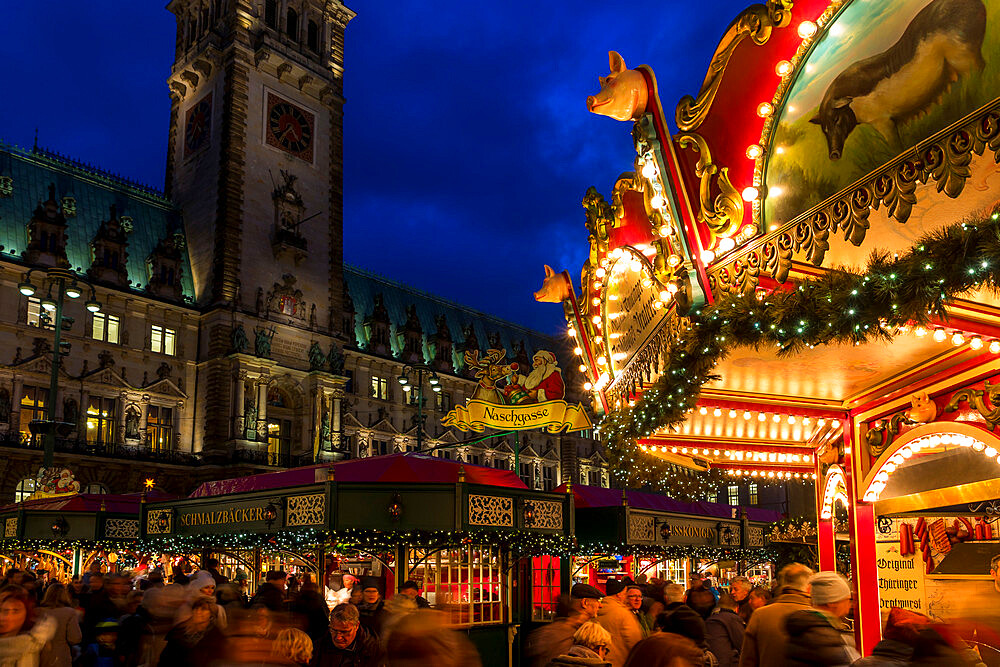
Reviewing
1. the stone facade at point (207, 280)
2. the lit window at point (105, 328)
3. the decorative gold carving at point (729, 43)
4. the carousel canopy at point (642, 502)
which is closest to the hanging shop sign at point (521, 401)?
the carousel canopy at point (642, 502)

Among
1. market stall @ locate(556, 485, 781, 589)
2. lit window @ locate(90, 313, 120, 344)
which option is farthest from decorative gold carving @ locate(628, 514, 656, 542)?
lit window @ locate(90, 313, 120, 344)

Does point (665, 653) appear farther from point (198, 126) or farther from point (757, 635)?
point (198, 126)

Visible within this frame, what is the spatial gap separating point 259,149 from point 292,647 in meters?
47.7

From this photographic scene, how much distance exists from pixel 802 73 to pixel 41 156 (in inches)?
1943

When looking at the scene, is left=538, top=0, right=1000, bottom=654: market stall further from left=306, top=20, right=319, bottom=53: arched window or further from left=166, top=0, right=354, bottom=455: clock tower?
left=306, top=20, right=319, bottom=53: arched window

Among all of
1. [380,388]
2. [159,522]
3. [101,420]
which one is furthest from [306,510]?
[380,388]

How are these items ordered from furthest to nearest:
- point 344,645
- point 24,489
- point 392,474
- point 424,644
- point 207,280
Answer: point 207,280 < point 24,489 < point 392,474 < point 344,645 < point 424,644

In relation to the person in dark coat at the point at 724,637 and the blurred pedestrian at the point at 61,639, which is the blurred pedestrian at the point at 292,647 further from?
the person in dark coat at the point at 724,637

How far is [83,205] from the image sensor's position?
160 ft

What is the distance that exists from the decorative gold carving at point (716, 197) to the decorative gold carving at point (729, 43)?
0.57 feet

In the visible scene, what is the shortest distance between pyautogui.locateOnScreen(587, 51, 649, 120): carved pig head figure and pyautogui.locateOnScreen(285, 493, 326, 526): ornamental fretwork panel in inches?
328

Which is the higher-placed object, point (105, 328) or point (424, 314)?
point (424, 314)

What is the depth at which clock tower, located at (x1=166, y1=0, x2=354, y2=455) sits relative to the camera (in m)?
47.3

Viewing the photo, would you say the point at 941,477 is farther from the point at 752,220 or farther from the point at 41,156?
the point at 41,156
